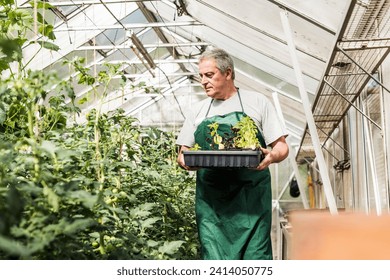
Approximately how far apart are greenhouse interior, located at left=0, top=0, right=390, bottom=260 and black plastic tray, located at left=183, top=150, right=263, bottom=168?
21 centimetres

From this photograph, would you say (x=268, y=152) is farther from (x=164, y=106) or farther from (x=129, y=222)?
(x=164, y=106)

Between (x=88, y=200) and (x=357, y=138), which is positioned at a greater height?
(x=357, y=138)

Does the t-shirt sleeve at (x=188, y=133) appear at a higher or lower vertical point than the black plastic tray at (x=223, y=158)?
higher

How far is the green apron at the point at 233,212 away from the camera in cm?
222

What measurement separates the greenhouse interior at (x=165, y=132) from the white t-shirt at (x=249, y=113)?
0.24 metres

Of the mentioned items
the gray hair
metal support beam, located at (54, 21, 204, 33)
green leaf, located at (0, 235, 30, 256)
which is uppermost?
metal support beam, located at (54, 21, 204, 33)

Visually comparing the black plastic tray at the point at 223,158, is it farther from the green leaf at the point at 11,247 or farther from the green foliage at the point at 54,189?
the green leaf at the point at 11,247

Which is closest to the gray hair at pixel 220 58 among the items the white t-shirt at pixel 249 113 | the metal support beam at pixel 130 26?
the white t-shirt at pixel 249 113

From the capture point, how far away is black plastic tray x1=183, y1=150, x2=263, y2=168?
6.56 ft

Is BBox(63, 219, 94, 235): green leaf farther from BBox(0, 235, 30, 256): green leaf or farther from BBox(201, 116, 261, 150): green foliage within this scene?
BBox(201, 116, 261, 150): green foliage

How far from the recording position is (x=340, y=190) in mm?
6875

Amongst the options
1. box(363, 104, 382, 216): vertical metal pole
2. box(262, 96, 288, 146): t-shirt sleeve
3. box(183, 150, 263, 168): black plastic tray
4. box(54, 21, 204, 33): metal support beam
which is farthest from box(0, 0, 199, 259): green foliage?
box(54, 21, 204, 33): metal support beam
